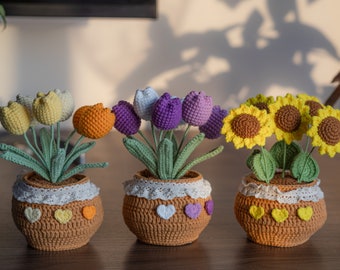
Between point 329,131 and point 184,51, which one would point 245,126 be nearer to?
point 329,131

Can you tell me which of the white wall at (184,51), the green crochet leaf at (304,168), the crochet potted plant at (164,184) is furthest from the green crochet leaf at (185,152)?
the white wall at (184,51)

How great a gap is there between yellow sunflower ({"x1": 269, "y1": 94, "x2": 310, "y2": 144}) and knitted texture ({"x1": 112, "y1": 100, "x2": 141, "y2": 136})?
5.7 inches

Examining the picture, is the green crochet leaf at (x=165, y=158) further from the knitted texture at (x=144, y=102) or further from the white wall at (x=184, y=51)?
the white wall at (x=184, y=51)

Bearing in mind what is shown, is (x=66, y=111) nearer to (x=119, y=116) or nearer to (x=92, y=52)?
(x=119, y=116)

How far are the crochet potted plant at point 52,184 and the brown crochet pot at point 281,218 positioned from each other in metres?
0.16

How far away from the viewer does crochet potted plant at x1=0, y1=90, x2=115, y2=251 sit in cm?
66

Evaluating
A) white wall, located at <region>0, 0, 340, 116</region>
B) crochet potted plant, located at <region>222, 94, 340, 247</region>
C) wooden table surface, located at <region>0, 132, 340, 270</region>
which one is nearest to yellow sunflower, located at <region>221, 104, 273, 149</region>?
crochet potted plant, located at <region>222, 94, 340, 247</region>

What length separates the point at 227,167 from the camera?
3.92 feet

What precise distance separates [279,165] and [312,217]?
2.7 inches

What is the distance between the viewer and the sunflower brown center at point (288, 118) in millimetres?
712

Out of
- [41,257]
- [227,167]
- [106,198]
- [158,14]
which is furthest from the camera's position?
[158,14]

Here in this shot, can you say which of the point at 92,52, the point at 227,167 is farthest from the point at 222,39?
the point at 227,167

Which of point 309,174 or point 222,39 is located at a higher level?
point 222,39

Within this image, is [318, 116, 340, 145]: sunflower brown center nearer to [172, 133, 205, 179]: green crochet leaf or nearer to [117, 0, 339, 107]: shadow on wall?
[172, 133, 205, 179]: green crochet leaf
